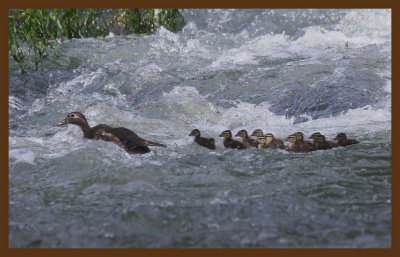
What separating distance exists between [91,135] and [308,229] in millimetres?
3224

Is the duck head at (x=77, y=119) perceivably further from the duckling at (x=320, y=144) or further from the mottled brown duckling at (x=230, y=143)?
the duckling at (x=320, y=144)

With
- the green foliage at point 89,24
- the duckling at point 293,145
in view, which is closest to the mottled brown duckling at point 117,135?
the duckling at point 293,145

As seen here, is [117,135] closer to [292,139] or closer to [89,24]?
[292,139]

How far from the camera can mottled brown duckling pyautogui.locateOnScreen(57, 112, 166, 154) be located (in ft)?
21.3

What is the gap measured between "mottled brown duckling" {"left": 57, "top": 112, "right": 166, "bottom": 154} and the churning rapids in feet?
0.40

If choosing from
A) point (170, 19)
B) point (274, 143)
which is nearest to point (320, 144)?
point (274, 143)

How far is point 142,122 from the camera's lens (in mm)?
8227

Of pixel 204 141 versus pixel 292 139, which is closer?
pixel 292 139

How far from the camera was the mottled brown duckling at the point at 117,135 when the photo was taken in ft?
21.3

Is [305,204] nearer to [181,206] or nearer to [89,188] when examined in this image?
[181,206]

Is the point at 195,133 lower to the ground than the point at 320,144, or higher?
higher

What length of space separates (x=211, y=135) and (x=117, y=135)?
151cm

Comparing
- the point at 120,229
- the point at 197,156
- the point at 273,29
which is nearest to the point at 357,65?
the point at 273,29

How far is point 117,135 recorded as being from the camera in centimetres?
670
